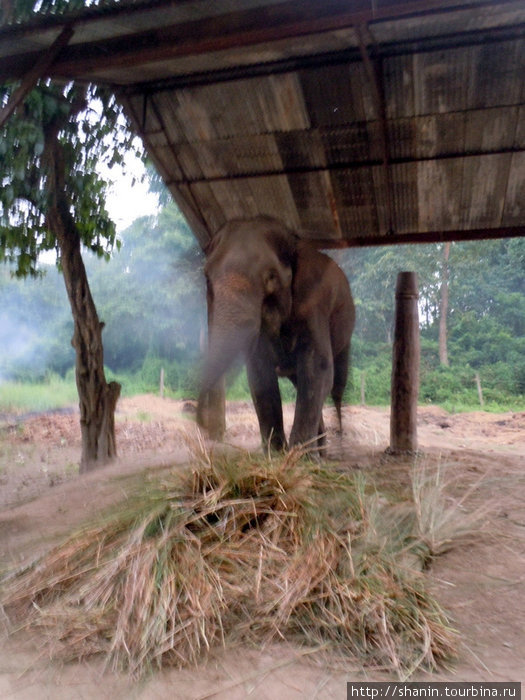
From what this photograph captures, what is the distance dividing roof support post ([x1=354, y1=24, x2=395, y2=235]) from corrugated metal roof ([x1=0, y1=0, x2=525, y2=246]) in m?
0.02

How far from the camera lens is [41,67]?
3.42m

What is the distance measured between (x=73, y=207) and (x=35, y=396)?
1274 cm

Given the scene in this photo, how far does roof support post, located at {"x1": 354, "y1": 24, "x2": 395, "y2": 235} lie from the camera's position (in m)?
3.64

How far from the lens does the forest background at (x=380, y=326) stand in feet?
61.8

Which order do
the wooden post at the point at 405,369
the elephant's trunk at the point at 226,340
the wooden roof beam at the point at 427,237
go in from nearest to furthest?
1. the elephant's trunk at the point at 226,340
2. the wooden roof beam at the point at 427,237
3. the wooden post at the point at 405,369

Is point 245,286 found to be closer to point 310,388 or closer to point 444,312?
point 310,388

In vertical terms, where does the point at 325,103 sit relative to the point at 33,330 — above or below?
above

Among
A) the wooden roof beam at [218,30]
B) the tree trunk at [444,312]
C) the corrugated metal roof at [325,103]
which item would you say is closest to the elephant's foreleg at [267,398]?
the corrugated metal roof at [325,103]

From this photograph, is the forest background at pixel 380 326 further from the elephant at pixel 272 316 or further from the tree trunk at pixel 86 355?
the elephant at pixel 272 316

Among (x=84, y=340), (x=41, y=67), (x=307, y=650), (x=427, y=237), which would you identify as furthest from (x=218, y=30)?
(x=84, y=340)

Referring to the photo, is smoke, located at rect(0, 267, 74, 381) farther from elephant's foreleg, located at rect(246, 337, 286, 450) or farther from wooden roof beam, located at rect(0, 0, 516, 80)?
wooden roof beam, located at rect(0, 0, 516, 80)

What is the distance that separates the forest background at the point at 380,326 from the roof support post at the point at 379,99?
12.0 meters

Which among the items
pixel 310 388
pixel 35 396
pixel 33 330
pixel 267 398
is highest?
pixel 33 330

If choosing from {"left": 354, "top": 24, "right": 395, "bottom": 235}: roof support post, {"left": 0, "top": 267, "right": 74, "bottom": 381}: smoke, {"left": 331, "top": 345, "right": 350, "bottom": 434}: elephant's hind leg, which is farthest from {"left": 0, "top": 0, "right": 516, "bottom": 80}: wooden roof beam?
{"left": 0, "top": 267, "right": 74, "bottom": 381}: smoke
